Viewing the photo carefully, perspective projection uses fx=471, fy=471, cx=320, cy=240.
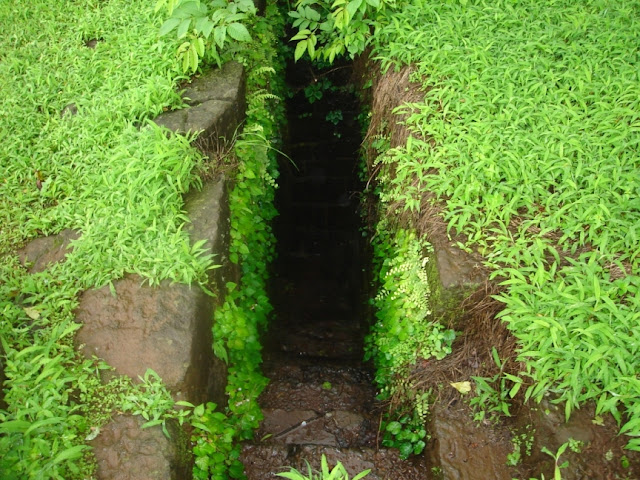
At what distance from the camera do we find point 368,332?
16.1 feet

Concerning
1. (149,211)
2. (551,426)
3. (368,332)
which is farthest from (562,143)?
(149,211)

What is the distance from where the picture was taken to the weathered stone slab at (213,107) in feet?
13.5

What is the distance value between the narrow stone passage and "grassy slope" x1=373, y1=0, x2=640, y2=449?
1421mm

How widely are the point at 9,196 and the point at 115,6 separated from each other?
2542 mm

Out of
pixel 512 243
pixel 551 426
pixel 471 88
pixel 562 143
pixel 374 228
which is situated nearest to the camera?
pixel 551 426

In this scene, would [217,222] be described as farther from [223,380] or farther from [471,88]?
[471,88]

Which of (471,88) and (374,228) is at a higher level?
(471,88)

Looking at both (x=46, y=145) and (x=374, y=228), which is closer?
(x=46, y=145)

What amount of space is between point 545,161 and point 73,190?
3.75 meters

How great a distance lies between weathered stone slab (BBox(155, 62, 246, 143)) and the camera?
4.11m

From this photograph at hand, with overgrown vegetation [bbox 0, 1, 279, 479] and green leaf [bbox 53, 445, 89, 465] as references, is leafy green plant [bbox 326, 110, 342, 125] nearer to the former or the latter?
overgrown vegetation [bbox 0, 1, 279, 479]

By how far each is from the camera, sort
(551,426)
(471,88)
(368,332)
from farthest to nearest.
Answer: (368,332) < (471,88) < (551,426)

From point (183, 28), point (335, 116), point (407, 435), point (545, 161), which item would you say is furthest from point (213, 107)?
point (407, 435)

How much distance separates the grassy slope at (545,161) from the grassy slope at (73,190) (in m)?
2.00
